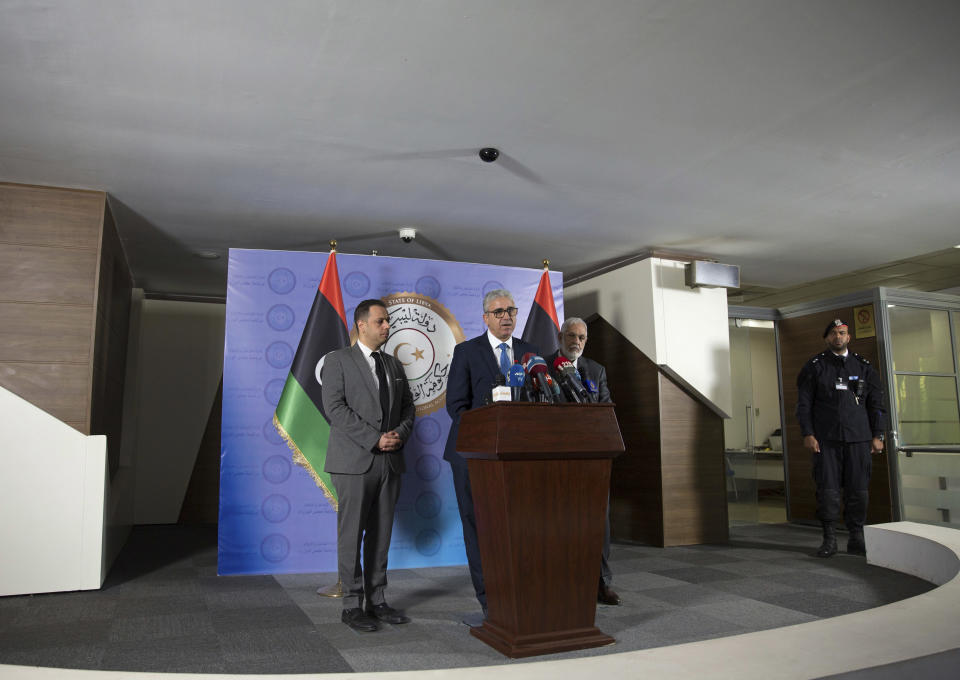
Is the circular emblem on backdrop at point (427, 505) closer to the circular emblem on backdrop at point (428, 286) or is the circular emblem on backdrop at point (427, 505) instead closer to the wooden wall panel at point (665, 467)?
the circular emblem on backdrop at point (428, 286)

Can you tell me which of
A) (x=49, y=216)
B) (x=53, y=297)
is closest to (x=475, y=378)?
(x=53, y=297)

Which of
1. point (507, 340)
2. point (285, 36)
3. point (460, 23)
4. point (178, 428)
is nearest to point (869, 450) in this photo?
point (507, 340)

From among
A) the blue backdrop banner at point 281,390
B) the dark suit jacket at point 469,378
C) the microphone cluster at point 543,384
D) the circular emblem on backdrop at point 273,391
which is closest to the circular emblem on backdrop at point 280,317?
the blue backdrop banner at point 281,390

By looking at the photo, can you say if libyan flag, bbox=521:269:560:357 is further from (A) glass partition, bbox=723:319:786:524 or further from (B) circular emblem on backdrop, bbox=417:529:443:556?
(A) glass partition, bbox=723:319:786:524

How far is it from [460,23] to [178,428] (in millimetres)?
6285

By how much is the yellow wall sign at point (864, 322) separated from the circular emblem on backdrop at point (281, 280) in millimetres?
5176

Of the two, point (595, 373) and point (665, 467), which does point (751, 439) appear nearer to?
point (665, 467)

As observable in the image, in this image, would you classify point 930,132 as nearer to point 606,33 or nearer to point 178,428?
point 606,33

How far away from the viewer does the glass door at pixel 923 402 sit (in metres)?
5.97

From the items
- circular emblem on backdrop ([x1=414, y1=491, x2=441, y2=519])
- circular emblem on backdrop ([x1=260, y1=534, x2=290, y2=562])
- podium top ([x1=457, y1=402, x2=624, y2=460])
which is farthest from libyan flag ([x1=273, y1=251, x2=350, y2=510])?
podium top ([x1=457, y1=402, x2=624, y2=460])

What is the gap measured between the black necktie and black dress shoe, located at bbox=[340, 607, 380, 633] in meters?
0.85

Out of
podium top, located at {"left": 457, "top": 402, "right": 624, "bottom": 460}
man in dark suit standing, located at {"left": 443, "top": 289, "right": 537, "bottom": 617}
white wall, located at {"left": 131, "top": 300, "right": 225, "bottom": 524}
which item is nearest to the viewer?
podium top, located at {"left": 457, "top": 402, "right": 624, "bottom": 460}

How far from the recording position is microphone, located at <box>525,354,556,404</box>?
8.85 ft

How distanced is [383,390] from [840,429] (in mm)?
3560
